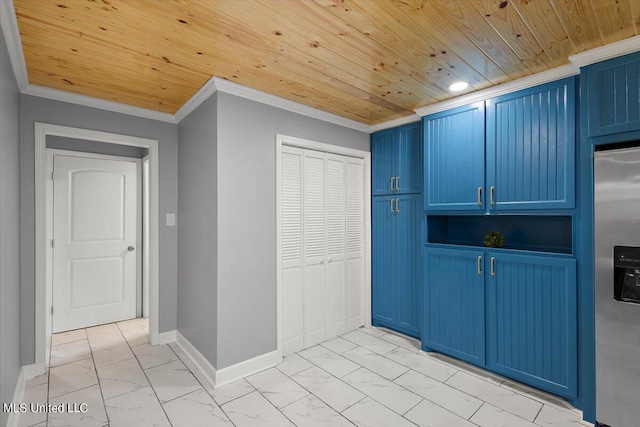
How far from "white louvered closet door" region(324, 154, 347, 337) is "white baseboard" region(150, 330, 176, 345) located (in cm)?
170

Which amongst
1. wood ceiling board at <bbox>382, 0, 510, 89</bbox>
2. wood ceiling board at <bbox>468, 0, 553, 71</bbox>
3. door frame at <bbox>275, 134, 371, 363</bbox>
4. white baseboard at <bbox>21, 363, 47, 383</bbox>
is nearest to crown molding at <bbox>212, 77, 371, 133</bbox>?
door frame at <bbox>275, 134, 371, 363</bbox>

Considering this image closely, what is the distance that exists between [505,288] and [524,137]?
3.95ft

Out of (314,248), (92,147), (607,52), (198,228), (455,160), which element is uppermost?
(607,52)

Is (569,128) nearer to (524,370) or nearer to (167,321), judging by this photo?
(524,370)

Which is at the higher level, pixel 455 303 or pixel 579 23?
pixel 579 23

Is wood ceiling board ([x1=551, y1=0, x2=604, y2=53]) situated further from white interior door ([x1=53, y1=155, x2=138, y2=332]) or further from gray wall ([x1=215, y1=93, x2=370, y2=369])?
white interior door ([x1=53, y1=155, x2=138, y2=332])

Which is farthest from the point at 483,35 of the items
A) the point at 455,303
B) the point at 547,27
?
the point at 455,303

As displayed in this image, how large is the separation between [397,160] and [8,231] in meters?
3.29

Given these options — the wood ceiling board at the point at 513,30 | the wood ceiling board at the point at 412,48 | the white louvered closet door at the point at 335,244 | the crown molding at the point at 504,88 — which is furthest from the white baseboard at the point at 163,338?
the wood ceiling board at the point at 513,30

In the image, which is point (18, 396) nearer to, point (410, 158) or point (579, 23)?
point (410, 158)

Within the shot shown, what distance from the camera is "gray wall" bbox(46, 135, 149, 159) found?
11.6 ft

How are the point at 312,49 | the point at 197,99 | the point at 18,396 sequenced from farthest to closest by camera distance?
the point at 197,99
the point at 18,396
the point at 312,49

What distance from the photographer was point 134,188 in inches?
159

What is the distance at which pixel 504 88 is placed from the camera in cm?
246
